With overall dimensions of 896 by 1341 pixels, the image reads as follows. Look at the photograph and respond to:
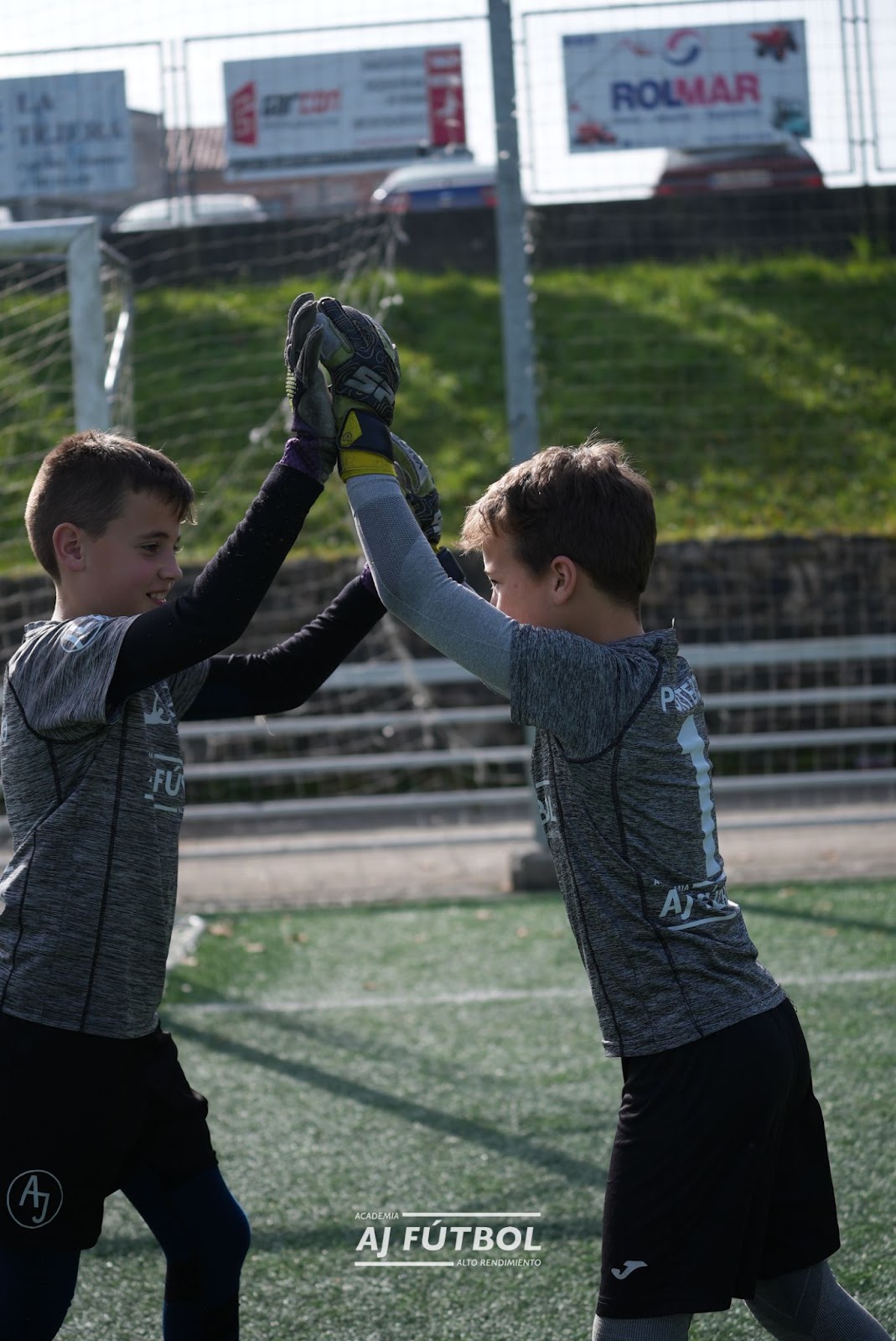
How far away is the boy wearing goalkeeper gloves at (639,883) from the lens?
5.20 ft

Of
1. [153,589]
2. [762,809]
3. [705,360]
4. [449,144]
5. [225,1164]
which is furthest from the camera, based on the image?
[705,360]

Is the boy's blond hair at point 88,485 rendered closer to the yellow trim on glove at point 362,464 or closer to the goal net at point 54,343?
the yellow trim on glove at point 362,464

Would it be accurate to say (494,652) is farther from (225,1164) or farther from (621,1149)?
(225,1164)

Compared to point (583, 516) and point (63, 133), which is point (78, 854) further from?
point (63, 133)

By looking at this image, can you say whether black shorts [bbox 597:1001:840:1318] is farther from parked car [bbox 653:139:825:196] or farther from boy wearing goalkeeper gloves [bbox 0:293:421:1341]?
parked car [bbox 653:139:825:196]

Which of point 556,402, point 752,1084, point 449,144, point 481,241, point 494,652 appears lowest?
point 752,1084

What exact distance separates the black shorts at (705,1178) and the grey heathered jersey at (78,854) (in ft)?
2.22

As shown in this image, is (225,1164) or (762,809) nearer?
(225,1164)

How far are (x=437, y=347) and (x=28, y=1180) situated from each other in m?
11.5

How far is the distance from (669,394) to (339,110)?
4272mm

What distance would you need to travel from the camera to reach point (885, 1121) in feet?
10.5

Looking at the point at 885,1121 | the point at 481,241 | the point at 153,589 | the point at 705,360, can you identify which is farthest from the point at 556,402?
the point at 153,589

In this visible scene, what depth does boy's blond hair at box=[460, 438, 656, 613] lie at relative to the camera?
1688 millimetres

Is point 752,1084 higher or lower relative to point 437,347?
lower
